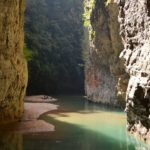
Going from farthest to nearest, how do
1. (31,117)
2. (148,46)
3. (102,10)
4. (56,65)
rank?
(56,65) < (102,10) < (31,117) < (148,46)

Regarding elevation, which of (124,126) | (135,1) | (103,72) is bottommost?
(124,126)

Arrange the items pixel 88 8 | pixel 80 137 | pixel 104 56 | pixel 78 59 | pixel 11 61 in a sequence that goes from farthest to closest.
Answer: pixel 78 59 → pixel 88 8 → pixel 104 56 → pixel 11 61 → pixel 80 137

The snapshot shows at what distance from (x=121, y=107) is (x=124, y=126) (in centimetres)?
952

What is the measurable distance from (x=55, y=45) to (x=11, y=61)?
90.9 ft

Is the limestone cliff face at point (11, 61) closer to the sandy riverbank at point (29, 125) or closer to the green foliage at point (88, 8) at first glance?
the sandy riverbank at point (29, 125)

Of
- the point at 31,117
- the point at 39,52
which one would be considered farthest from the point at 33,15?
the point at 31,117

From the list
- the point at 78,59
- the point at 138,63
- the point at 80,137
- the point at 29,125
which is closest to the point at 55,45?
the point at 78,59

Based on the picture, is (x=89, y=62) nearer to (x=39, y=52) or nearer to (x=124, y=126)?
(x=39, y=52)

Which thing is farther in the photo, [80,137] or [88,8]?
[88,8]

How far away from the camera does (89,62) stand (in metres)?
41.9

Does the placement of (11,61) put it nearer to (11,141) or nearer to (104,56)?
(11,141)

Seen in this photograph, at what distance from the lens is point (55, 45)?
49.1m

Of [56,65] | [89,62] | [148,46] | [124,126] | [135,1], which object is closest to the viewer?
[148,46]

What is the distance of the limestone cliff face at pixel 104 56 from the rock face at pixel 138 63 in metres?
7.95
